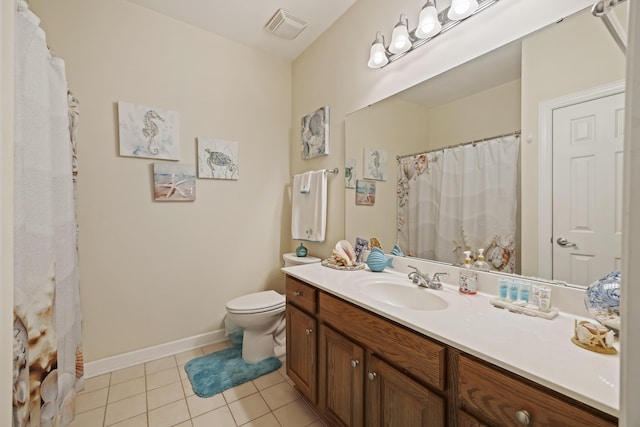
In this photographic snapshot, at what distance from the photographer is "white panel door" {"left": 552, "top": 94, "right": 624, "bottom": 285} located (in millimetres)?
831

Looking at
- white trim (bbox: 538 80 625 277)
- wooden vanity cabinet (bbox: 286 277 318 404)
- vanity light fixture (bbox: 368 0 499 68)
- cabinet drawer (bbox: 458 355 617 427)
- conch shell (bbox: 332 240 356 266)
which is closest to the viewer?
cabinet drawer (bbox: 458 355 617 427)

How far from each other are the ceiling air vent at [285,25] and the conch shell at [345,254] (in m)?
1.77

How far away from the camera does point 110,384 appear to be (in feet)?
5.74

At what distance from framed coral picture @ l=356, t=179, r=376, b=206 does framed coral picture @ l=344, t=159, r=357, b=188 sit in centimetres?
5

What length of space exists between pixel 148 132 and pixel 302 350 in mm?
1894

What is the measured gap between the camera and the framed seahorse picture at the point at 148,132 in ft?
6.21

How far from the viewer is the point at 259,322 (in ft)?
6.21

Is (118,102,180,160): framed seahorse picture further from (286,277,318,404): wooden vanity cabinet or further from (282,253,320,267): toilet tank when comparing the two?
(286,277,318,404): wooden vanity cabinet

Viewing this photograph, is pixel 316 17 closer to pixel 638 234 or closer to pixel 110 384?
pixel 638 234

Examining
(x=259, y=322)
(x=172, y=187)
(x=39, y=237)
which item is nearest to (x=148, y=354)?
(x=259, y=322)

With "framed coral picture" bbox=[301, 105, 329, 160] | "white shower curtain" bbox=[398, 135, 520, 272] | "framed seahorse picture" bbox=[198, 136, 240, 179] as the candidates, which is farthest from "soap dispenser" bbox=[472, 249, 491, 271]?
"framed seahorse picture" bbox=[198, 136, 240, 179]

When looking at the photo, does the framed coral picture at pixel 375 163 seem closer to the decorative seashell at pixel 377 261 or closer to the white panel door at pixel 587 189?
the decorative seashell at pixel 377 261

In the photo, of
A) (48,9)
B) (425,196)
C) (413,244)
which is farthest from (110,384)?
(48,9)

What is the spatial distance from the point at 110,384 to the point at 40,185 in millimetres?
1577
